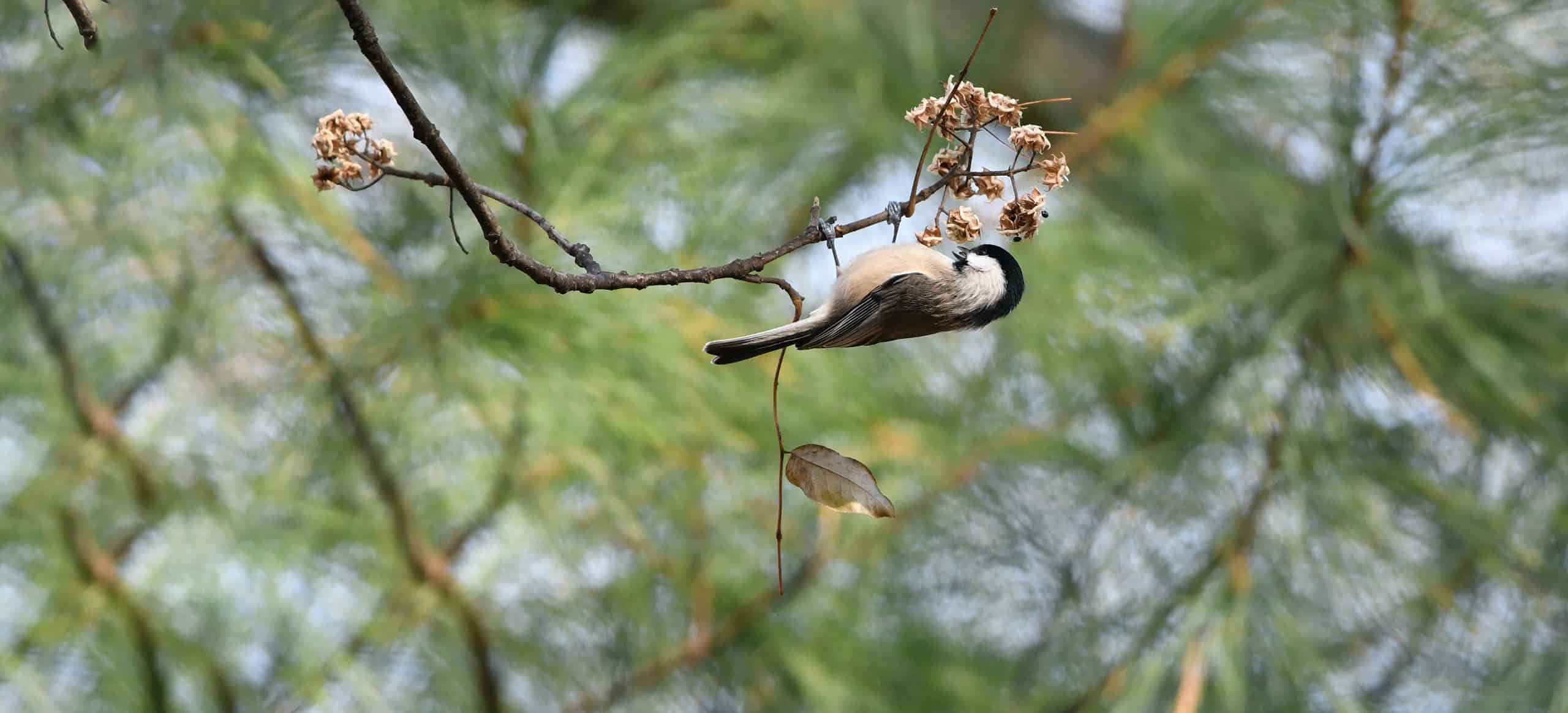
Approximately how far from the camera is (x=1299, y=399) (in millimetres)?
1070

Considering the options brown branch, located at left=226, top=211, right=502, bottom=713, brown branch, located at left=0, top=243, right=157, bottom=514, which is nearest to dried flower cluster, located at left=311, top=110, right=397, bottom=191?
brown branch, located at left=226, top=211, right=502, bottom=713

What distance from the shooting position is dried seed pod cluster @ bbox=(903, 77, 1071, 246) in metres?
0.31

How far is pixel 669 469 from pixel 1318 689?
0.61 m

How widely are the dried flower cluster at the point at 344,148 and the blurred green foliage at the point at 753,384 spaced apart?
0.58m

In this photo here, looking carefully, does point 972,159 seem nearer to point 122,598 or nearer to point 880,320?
point 880,320

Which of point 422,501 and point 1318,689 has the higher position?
point 422,501

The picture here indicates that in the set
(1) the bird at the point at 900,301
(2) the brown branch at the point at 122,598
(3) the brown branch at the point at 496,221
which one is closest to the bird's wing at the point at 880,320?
(1) the bird at the point at 900,301

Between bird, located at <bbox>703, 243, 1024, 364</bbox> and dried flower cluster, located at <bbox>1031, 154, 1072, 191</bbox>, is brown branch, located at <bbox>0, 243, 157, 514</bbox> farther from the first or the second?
dried flower cluster, located at <bbox>1031, 154, 1072, 191</bbox>

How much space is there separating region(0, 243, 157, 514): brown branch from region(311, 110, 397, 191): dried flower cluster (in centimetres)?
85

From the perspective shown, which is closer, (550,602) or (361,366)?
(361,366)

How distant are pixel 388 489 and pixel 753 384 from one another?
0.34 meters

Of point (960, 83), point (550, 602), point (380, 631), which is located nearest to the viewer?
point (960, 83)

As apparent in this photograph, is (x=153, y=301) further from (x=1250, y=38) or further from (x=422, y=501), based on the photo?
(x=1250, y=38)

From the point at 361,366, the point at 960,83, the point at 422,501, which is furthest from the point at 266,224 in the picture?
the point at 960,83
